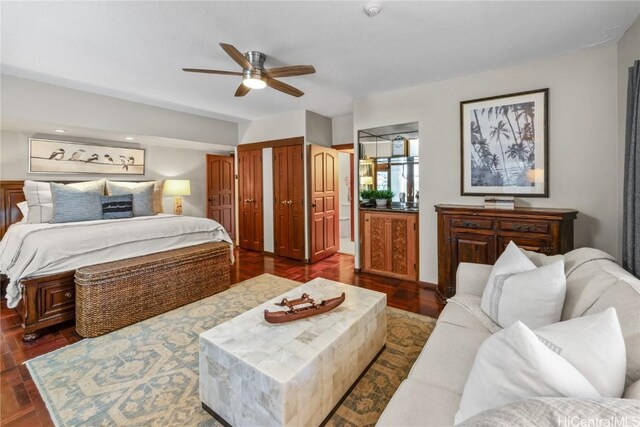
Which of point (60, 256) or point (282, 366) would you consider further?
point (60, 256)

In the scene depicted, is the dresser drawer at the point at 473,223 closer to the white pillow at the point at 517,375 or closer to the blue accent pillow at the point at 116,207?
the white pillow at the point at 517,375

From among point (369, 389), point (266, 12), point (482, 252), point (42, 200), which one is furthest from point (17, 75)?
point (482, 252)

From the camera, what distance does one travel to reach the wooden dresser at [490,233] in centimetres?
242

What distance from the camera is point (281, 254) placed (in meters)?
4.95

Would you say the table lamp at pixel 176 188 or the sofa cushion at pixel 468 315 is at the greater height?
the table lamp at pixel 176 188

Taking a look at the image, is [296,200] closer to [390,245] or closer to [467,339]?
[390,245]

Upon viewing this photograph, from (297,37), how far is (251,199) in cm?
346

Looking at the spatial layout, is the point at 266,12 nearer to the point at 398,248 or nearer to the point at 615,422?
the point at 615,422

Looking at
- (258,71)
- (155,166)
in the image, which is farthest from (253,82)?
(155,166)

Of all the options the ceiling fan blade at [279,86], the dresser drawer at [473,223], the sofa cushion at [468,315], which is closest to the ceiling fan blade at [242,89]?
the ceiling fan blade at [279,86]

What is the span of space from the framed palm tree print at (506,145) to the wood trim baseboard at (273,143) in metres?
2.40

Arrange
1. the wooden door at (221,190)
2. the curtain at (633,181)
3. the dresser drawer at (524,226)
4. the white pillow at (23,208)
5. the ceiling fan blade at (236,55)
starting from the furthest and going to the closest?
the wooden door at (221,190), the white pillow at (23,208), the dresser drawer at (524,226), the ceiling fan blade at (236,55), the curtain at (633,181)

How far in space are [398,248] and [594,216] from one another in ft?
6.28

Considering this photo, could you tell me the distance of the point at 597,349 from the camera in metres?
0.79
